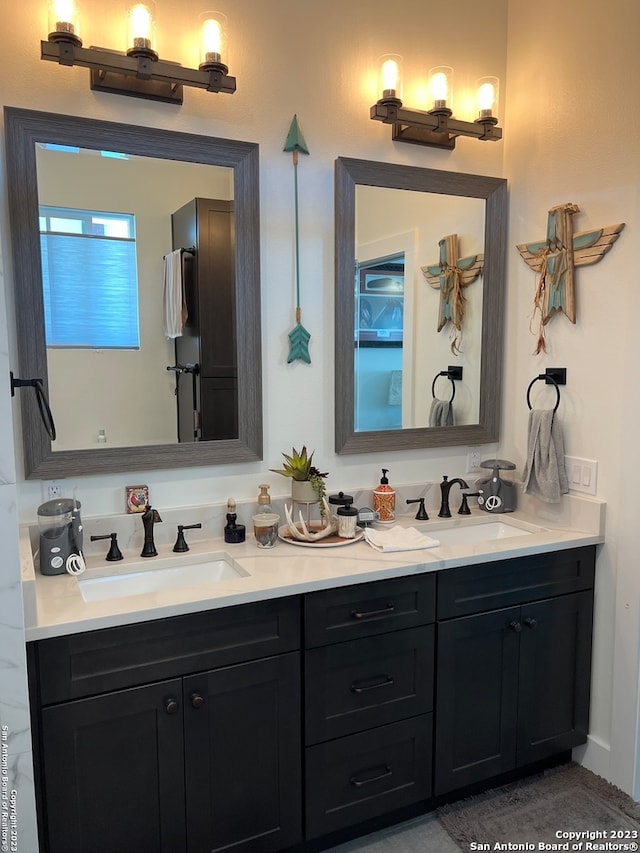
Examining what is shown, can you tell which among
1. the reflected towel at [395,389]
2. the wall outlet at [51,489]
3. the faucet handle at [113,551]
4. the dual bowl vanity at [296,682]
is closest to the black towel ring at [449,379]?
the reflected towel at [395,389]

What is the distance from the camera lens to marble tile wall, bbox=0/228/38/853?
1.39m

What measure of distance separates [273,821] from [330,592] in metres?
0.68

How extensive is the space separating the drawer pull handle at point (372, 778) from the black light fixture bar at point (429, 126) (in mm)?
2214

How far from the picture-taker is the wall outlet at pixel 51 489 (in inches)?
77.9

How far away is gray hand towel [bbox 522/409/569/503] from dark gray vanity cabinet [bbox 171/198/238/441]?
1.14 m

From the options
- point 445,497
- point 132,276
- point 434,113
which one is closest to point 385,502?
point 445,497

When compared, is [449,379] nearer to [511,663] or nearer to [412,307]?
[412,307]

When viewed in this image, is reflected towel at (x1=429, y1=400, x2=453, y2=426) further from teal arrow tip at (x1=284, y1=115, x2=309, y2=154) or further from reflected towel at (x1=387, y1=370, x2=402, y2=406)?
teal arrow tip at (x1=284, y1=115, x2=309, y2=154)

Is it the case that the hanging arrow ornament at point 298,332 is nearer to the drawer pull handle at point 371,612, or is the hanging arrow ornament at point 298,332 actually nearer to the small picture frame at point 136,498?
the small picture frame at point 136,498

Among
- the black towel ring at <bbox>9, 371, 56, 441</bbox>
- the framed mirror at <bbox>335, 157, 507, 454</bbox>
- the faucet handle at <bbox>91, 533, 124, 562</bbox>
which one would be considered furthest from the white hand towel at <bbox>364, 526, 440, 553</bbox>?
the black towel ring at <bbox>9, 371, 56, 441</bbox>

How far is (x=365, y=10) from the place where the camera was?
233cm

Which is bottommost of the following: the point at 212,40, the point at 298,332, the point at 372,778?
the point at 372,778

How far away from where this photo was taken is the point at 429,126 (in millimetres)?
2348

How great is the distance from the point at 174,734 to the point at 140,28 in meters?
2.04
